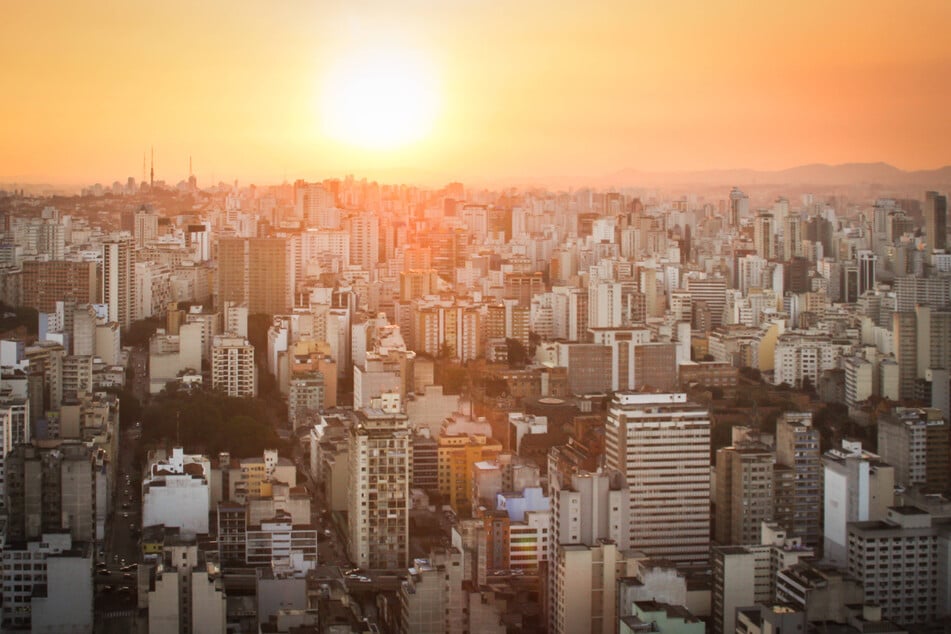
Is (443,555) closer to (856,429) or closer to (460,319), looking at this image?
Answer: (856,429)

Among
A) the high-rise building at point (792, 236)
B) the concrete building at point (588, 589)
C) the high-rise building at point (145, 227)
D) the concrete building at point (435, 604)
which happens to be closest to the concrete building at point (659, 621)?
the concrete building at point (588, 589)

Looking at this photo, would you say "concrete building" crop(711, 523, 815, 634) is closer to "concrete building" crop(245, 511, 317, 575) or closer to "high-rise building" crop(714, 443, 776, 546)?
"high-rise building" crop(714, 443, 776, 546)

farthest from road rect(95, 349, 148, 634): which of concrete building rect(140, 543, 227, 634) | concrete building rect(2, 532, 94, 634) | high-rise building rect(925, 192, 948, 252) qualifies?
high-rise building rect(925, 192, 948, 252)

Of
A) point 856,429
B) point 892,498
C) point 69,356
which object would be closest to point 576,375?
point 856,429

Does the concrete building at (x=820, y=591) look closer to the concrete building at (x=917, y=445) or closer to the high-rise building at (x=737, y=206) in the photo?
the concrete building at (x=917, y=445)

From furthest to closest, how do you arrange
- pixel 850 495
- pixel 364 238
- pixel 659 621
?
pixel 364 238, pixel 850 495, pixel 659 621

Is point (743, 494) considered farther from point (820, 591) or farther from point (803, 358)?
point (803, 358)

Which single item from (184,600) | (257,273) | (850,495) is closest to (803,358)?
(850,495)
